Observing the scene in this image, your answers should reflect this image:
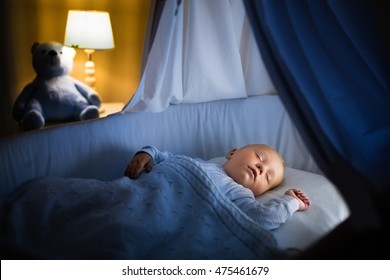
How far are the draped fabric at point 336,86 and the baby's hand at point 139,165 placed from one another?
1.89 feet

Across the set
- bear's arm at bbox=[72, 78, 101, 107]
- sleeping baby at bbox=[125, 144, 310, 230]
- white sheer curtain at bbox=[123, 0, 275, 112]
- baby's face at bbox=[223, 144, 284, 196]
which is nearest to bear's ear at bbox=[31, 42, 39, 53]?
bear's arm at bbox=[72, 78, 101, 107]

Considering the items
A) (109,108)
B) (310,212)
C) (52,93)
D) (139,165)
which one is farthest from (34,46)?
(310,212)

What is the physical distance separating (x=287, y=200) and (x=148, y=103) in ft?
2.31

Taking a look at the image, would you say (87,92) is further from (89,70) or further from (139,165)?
(139,165)

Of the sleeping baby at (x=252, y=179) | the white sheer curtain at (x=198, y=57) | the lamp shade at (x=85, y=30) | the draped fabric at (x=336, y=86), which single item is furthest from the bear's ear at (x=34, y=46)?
the draped fabric at (x=336, y=86)

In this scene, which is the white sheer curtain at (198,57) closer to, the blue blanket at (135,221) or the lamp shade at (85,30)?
the blue blanket at (135,221)

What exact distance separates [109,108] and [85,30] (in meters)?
0.58

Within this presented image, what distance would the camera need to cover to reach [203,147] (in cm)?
191

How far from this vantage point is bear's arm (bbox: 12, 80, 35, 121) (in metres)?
2.44

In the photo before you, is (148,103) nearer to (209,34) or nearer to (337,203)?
(209,34)

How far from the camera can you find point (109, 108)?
9.58 feet

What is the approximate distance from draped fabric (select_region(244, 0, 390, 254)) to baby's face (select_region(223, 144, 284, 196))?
0.37 m

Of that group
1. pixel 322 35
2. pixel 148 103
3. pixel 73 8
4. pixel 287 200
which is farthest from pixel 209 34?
pixel 73 8
